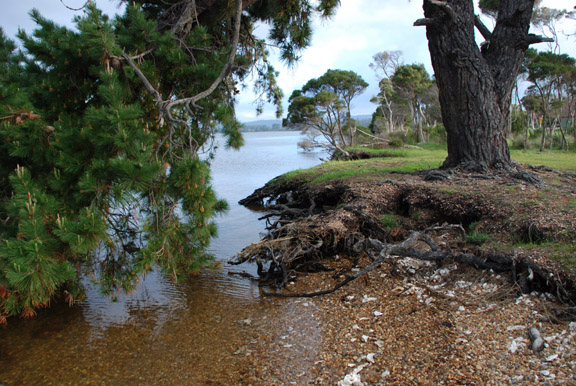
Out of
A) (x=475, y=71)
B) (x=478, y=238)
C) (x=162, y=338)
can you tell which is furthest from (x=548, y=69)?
(x=162, y=338)

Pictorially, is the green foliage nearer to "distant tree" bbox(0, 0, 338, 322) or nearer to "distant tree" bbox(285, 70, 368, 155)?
"distant tree" bbox(0, 0, 338, 322)

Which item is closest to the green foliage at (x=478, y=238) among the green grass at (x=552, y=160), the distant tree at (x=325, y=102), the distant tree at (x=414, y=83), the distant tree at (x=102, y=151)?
the distant tree at (x=102, y=151)

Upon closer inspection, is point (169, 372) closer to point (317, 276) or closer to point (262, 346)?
point (262, 346)

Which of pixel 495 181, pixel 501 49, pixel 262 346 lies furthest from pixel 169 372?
pixel 501 49

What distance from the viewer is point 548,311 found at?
13.2ft

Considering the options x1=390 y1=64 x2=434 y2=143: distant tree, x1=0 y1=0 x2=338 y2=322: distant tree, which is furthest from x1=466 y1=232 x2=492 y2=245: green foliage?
x1=390 y1=64 x2=434 y2=143: distant tree

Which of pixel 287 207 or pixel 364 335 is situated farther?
pixel 287 207

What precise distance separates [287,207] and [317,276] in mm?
3619

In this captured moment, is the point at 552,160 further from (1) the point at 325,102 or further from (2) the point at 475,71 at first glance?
(1) the point at 325,102

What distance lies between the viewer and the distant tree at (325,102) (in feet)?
84.5

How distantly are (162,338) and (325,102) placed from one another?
22.7 meters

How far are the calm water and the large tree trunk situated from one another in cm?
577

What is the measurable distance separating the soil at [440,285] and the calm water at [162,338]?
0.15m

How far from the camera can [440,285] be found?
5.18m
